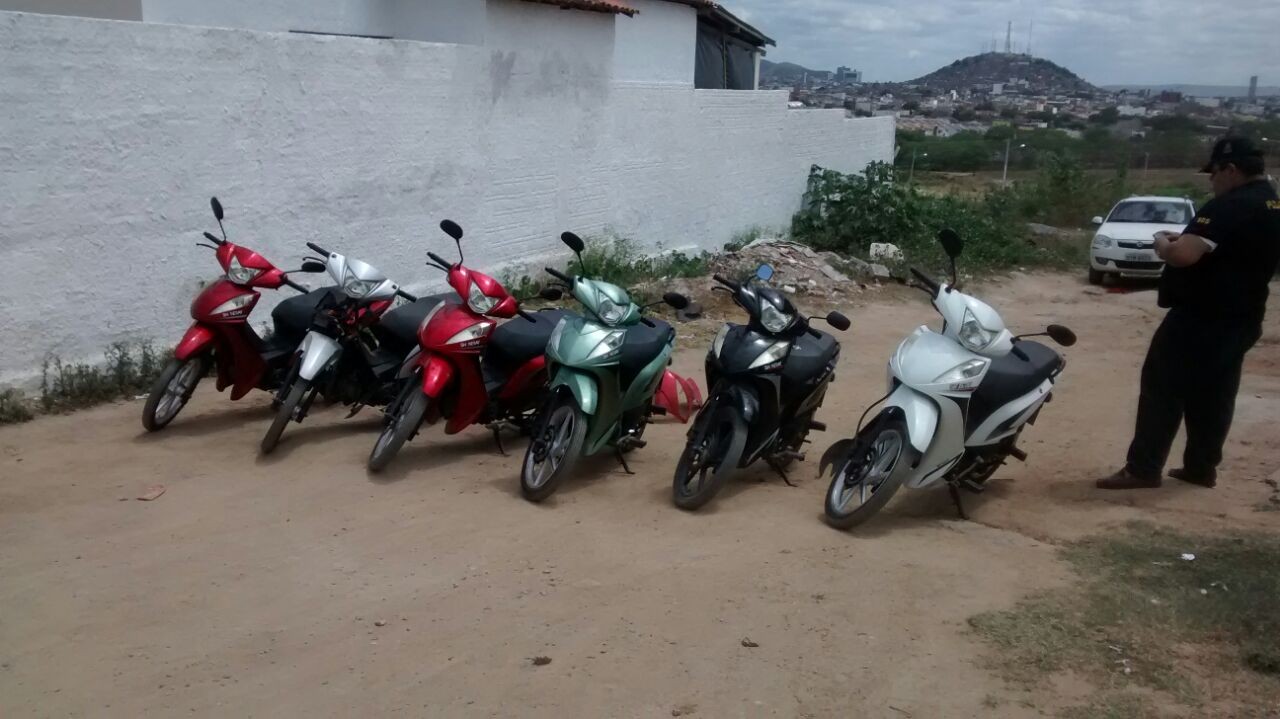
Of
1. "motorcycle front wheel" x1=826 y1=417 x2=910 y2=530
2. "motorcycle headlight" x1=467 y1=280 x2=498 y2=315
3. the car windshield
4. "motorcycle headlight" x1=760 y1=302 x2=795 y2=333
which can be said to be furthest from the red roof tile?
the car windshield

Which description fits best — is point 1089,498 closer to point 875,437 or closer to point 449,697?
point 875,437

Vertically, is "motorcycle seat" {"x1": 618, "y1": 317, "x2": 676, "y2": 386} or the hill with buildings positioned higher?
the hill with buildings

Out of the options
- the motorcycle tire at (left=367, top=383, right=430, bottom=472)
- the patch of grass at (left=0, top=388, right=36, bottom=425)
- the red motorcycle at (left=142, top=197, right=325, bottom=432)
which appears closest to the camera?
the motorcycle tire at (left=367, top=383, right=430, bottom=472)

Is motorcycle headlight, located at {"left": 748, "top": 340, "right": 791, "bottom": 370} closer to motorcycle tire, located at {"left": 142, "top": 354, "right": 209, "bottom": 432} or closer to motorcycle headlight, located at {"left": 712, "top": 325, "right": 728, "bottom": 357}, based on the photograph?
motorcycle headlight, located at {"left": 712, "top": 325, "right": 728, "bottom": 357}

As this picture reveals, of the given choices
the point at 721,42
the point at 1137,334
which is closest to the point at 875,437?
the point at 1137,334

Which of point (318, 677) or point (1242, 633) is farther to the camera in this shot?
point (1242, 633)

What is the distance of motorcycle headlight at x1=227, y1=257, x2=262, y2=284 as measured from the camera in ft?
23.3

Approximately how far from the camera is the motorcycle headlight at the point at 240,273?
23.3 ft

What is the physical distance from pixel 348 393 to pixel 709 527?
2.66 meters

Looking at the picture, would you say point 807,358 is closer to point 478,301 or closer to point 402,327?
point 478,301

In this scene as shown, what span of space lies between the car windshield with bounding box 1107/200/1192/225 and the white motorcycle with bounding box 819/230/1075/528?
1385cm

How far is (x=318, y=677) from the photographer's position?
4.10 metres

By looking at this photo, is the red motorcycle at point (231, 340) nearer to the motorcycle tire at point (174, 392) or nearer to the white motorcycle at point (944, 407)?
the motorcycle tire at point (174, 392)

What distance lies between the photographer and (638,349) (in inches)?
257
